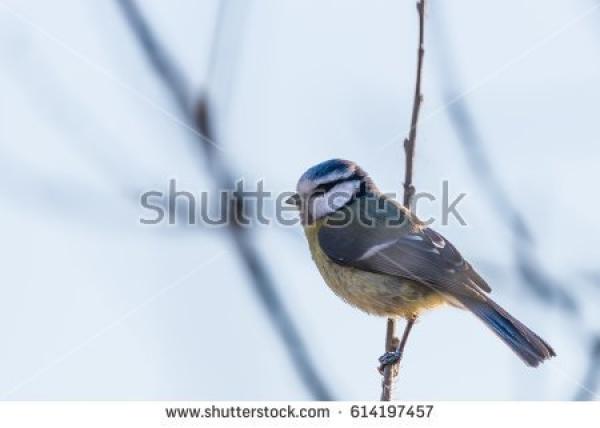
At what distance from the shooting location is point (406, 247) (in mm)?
3387

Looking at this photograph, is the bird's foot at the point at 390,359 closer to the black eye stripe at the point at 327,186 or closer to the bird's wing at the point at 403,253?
the bird's wing at the point at 403,253

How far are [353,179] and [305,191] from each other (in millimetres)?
255

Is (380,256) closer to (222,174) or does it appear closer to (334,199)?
(334,199)

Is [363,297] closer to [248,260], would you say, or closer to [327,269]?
[327,269]

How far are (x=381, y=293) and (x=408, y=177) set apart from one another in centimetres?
84

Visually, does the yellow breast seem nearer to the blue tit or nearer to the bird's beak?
the blue tit

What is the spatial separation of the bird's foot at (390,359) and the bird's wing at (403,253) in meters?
0.37

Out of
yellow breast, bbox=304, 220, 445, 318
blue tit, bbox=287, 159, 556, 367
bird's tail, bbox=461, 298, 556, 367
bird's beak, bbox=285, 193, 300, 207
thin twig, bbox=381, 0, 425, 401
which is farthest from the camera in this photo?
bird's beak, bbox=285, 193, 300, 207

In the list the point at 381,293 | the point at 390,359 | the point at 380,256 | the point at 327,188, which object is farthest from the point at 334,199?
the point at 390,359

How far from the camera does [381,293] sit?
331cm

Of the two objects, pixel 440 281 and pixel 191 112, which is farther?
pixel 440 281

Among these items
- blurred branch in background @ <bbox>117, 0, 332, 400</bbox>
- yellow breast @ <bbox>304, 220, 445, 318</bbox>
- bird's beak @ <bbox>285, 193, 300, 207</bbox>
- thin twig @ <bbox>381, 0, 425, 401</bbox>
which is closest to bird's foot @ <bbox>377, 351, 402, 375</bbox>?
thin twig @ <bbox>381, 0, 425, 401</bbox>

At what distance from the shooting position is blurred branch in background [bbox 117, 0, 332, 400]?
115 cm

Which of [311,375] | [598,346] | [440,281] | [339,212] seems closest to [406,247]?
[440,281]
